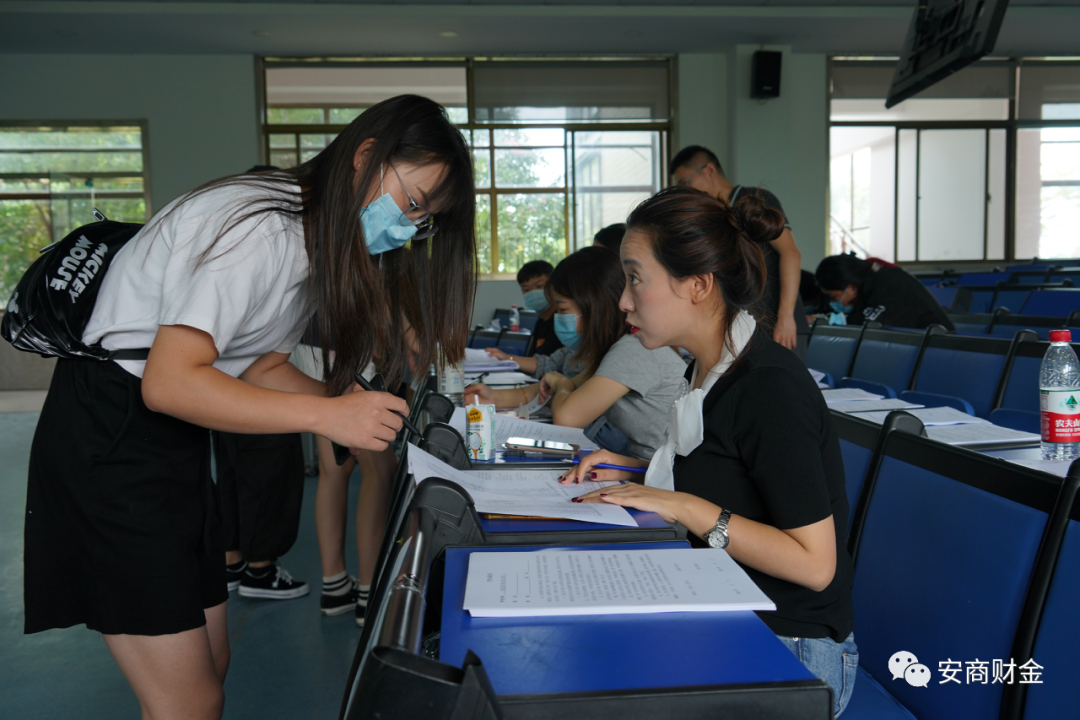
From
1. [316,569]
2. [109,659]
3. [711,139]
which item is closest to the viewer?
[109,659]

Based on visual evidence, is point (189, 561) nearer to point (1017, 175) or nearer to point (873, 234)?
point (873, 234)

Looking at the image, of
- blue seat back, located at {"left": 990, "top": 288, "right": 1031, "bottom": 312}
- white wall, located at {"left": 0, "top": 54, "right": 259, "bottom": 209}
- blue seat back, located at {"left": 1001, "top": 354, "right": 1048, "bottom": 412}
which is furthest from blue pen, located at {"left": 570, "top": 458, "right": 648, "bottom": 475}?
white wall, located at {"left": 0, "top": 54, "right": 259, "bottom": 209}

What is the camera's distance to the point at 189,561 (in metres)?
1.04

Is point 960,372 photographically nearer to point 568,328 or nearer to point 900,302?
point 568,328

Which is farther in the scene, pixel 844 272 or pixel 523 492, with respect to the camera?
pixel 844 272

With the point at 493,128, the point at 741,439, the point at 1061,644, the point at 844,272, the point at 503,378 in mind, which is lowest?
the point at 1061,644

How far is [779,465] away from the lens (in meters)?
1.00

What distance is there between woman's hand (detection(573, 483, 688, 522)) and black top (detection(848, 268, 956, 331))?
11.3ft

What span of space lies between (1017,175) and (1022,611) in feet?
31.6

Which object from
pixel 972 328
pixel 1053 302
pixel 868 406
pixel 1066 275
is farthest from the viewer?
pixel 1066 275

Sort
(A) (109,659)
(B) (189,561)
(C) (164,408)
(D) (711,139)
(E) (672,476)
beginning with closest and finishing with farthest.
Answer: (C) (164,408), (B) (189,561), (E) (672,476), (A) (109,659), (D) (711,139)

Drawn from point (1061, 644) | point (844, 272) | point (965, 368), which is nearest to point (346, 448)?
point (1061, 644)

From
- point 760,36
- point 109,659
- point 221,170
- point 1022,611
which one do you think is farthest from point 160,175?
point 1022,611

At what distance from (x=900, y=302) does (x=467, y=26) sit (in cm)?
494
